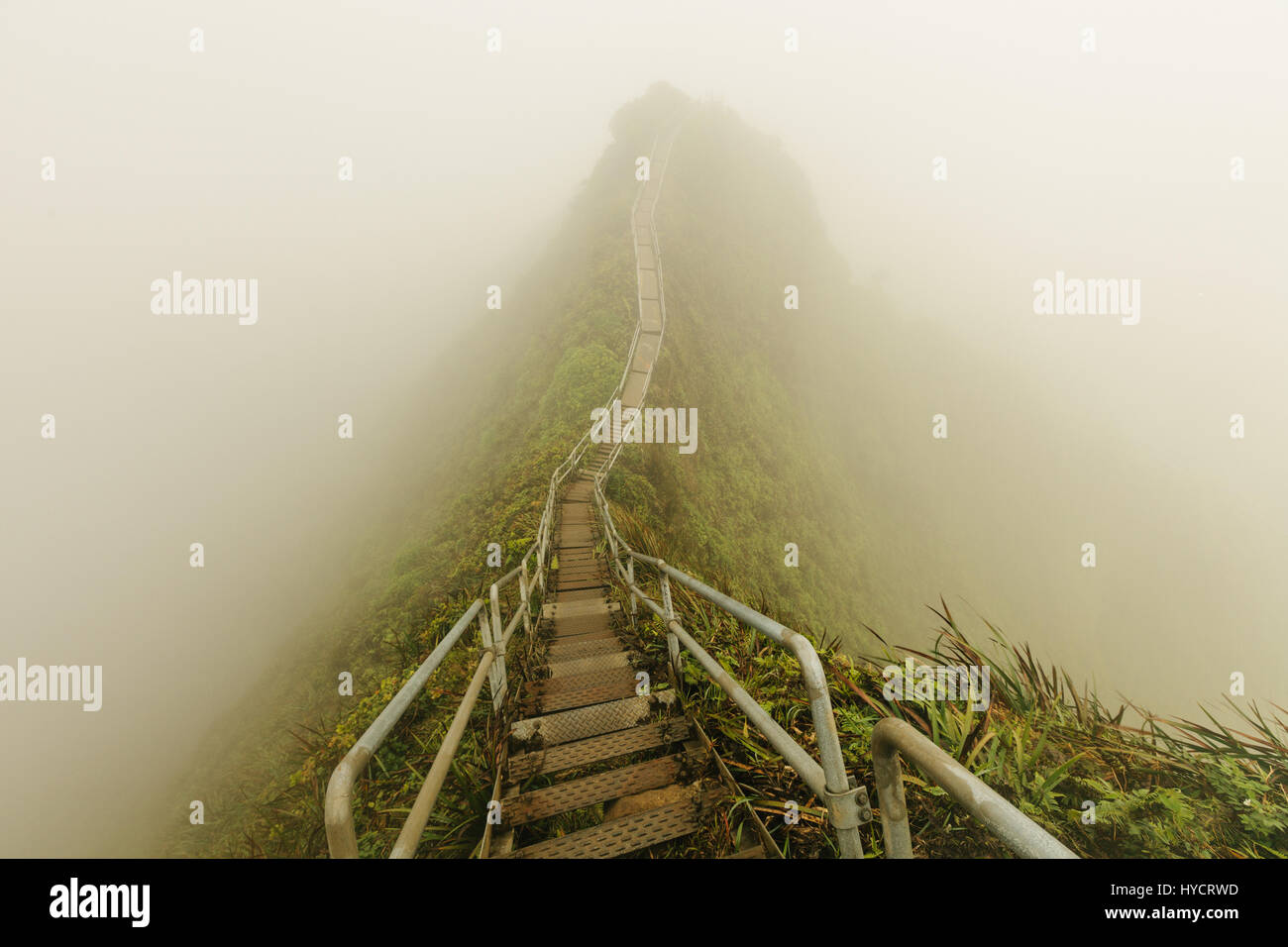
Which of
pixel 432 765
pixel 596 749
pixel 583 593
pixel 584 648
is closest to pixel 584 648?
pixel 584 648

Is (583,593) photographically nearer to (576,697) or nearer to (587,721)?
(576,697)

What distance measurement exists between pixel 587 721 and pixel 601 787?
66 cm

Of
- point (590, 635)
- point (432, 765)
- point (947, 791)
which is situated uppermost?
point (947, 791)

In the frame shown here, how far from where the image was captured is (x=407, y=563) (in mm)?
13086

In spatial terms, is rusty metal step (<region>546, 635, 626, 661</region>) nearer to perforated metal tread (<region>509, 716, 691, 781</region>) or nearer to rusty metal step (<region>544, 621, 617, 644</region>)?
rusty metal step (<region>544, 621, 617, 644</region>)

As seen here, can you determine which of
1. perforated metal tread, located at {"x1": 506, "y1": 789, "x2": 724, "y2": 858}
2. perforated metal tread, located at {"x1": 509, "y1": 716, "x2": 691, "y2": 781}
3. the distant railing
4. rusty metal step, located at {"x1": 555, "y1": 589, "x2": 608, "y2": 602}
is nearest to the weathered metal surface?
the distant railing

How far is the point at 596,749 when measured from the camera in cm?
297

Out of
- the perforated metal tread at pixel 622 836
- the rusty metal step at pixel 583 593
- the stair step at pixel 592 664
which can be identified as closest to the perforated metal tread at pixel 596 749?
the perforated metal tread at pixel 622 836

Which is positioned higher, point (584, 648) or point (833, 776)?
point (833, 776)

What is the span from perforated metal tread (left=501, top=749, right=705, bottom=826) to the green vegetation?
0.96 feet

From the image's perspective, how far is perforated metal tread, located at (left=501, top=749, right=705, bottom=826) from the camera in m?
2.52

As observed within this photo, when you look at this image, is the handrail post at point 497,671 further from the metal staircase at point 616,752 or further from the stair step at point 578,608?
the stair step at point 578,608
